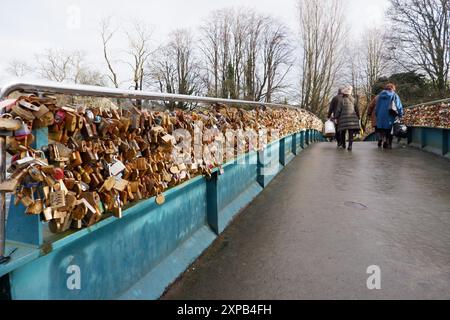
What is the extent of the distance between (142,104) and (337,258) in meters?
2.06

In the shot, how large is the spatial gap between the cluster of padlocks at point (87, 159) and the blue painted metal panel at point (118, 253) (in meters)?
0.10

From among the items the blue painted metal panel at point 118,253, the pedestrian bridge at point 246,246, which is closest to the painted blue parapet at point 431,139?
the pedestrian bridge at point 246,246

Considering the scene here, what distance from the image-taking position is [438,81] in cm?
3056

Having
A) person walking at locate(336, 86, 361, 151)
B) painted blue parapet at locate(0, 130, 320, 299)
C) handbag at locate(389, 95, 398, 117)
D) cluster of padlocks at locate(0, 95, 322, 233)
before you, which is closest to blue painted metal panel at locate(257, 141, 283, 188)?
painted blue parapet at locate(0, 130, 320, 299)

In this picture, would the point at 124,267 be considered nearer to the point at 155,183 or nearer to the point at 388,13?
the point at 155,183

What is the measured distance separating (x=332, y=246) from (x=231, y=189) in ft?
4.78

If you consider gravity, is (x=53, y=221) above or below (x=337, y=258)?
above

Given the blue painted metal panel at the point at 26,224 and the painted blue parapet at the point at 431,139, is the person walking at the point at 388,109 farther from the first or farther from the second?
the blue painted metal panel at the point at 26,224

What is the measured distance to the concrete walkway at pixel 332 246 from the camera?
2635 millimetres

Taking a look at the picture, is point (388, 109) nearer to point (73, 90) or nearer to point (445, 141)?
point (445, 141)

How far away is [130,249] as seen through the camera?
7.61 ft

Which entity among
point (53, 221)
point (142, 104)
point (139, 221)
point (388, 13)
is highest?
point (388, 13)

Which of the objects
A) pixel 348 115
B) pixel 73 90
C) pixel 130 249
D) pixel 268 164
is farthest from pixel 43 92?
pixel 348 115
